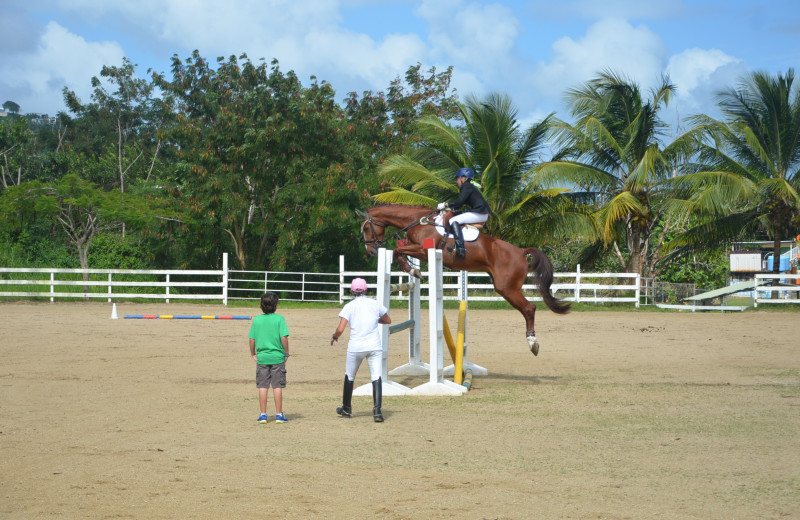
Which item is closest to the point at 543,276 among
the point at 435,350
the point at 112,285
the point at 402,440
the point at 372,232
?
the point at 372,232

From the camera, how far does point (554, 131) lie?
1125 inches

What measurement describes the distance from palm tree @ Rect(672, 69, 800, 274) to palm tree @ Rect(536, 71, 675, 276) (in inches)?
49.4

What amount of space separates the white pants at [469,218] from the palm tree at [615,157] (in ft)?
53.3

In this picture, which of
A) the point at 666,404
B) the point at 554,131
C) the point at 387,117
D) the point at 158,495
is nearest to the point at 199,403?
the point at 158,495

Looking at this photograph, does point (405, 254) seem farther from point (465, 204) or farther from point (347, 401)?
point (347, 401)

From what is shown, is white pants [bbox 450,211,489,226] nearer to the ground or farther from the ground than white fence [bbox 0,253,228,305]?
farther from the ground

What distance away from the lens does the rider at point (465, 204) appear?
11.4m

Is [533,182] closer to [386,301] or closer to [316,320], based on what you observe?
[316,320]

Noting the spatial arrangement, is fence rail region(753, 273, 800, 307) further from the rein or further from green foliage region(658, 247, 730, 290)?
the rein

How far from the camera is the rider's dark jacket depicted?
1139 cm

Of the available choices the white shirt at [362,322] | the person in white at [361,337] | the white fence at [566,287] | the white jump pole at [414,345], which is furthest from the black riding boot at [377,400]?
the white fence at [566,287]

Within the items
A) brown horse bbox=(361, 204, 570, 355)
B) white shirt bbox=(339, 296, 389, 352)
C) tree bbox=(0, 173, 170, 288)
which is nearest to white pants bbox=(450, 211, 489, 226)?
brown horse bbox=(361, 204, 570, 355)

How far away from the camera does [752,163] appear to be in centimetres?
2903

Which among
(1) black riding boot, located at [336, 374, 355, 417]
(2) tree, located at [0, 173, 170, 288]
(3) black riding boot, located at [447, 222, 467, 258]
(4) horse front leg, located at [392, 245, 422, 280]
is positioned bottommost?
(1) black riding boot, located at [336, 374, 355, 417]
